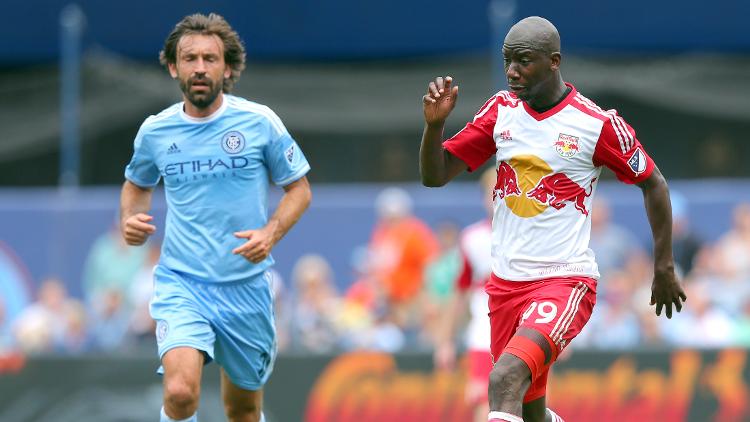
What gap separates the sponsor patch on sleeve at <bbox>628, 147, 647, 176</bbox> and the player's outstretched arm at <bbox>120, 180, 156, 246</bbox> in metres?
2.55

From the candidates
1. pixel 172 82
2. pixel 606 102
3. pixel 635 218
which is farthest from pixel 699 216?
pixel 172 82

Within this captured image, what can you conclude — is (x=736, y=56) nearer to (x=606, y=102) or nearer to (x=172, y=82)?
(x=606, y=102)

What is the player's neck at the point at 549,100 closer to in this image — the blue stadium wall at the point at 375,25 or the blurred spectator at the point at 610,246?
the blurred spectator at the point at 610,246

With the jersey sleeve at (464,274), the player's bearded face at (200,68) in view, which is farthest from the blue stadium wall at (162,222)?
the player's bearded face at (200,68)

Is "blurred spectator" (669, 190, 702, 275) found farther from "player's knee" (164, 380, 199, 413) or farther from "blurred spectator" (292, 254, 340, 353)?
"player's knee" (164, 380, 199, 413)

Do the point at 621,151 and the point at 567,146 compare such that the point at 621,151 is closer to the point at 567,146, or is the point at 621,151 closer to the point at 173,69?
the point at 567,146

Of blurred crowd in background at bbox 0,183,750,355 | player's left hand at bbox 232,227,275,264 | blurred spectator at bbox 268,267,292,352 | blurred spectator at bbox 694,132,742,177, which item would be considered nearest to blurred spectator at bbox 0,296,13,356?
blurred crowd in background at bbox 0,183,750,355

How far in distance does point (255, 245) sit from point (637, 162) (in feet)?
6.60

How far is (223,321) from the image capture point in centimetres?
793

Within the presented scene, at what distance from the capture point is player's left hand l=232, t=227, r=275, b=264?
24.7 ft

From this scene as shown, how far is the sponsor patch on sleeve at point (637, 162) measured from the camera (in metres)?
7.23

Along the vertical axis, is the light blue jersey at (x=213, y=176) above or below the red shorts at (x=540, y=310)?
above

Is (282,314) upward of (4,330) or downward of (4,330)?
upward

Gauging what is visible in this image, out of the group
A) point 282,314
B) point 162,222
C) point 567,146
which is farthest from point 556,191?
point 162,222
